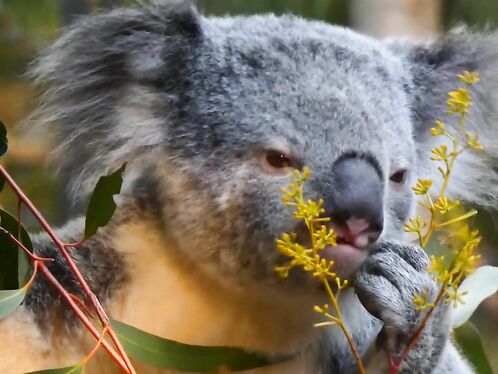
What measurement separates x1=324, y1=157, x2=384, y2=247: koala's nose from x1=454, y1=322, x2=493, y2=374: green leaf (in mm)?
583

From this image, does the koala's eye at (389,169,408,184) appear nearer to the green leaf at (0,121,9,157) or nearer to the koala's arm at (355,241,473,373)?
the koala's arm at (355,241,473,373)

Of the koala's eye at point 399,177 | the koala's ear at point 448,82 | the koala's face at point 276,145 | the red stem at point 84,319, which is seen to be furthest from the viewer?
the koala's ear at point 448,82

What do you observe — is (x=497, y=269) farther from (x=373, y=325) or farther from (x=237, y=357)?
(x=237, y=357)

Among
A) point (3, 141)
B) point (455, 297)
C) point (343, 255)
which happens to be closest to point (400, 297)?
point (343, 255)

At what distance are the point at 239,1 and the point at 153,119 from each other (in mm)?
1365

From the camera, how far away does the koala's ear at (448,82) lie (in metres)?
1.74

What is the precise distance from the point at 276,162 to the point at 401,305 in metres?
0.32

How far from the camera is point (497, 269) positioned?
1.59 metres

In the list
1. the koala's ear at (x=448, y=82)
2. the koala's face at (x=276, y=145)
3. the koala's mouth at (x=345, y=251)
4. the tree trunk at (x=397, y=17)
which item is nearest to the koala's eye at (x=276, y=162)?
the koala's face at (x=276, y=145)

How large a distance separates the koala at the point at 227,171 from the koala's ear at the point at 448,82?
0.04ft

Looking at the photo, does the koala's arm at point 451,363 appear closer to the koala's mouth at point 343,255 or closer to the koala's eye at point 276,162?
the koala's mouth at point 343,255

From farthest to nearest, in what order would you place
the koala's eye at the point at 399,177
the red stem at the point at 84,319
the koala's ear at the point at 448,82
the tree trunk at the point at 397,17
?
1. the tree trunk at the point at 397,17
2. the koala's ear at the point at 448,82
3. the koala's eye at the point at 399,177
4. the red stem at the point at 84,319

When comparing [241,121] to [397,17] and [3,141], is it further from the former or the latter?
[397,17]

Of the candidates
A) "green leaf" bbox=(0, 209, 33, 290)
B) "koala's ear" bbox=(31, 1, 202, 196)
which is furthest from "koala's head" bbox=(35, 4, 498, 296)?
"green leaf" bbox=(0, 209, 33, 290)
